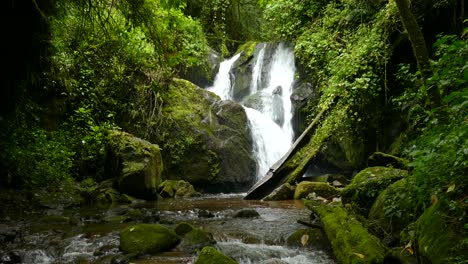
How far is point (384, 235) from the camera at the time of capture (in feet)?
16.0

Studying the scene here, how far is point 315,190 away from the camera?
31.1 ft

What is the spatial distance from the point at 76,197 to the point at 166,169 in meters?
3.76

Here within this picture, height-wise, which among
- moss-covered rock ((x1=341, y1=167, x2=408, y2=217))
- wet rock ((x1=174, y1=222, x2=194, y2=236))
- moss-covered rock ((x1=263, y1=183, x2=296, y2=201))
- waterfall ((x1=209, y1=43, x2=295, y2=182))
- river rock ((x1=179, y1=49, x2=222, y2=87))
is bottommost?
wet rock ((x1=174, y1=222, x2=194, y2=236))

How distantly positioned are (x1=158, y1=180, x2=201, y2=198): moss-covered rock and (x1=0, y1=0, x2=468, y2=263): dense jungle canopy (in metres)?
0.97

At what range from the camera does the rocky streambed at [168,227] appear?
16.3 ft

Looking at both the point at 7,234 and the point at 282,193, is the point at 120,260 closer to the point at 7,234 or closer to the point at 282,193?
the point at 7,234

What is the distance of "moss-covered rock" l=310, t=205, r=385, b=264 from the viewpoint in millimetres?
3941

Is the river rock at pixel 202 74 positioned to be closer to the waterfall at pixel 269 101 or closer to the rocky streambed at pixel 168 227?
the waterfall at pixel 269 101

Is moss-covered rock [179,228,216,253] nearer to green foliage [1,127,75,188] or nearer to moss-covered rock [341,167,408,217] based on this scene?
moss-covered rock [341,167,408,217]

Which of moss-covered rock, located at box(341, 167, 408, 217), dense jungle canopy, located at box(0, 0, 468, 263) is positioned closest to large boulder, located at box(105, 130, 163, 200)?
dense jungle canopy, located at box(0, 0, 468, 263)

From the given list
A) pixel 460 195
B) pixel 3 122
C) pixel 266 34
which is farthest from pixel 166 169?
pixel 460 195

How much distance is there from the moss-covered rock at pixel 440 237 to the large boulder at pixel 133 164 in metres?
7.36

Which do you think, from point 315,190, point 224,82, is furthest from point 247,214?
point 224,82

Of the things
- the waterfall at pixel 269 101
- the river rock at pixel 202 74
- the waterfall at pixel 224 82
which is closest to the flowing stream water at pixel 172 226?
the waterfall at pixel 269 101
